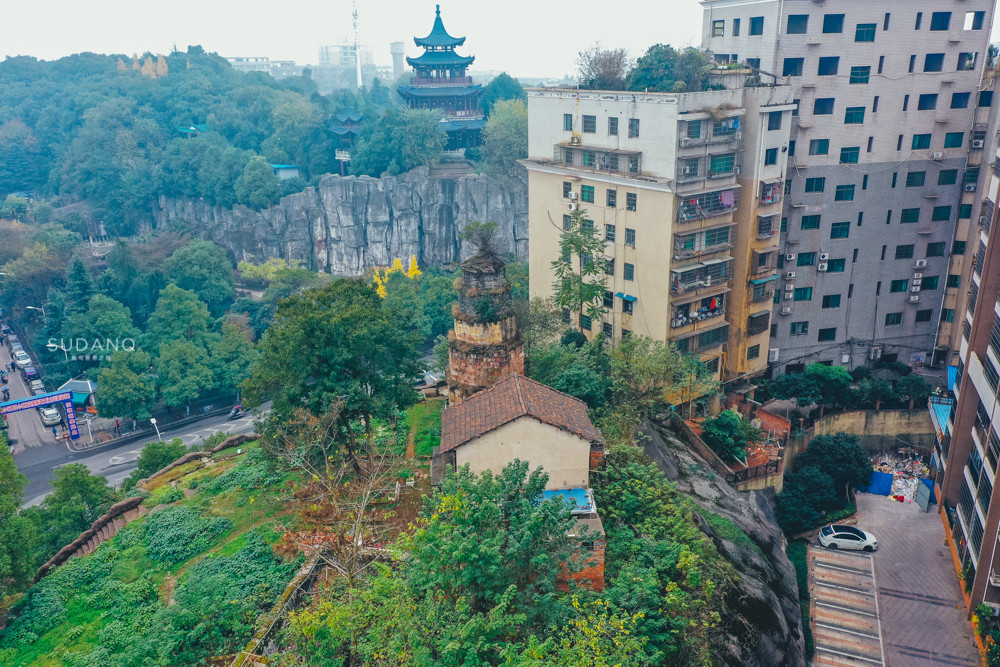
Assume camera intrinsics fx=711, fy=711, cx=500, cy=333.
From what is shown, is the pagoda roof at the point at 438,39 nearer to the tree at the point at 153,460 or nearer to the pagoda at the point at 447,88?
the pagoda at the point at 447,88

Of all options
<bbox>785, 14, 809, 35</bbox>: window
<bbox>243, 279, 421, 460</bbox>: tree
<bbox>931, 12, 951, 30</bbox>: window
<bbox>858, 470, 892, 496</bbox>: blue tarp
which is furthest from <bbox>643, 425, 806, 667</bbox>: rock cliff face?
<bbox>931, 12, 951, 30</bbox>: window

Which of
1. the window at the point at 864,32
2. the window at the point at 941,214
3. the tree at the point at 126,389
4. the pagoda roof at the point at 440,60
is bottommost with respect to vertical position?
the tree at the point at 126,389

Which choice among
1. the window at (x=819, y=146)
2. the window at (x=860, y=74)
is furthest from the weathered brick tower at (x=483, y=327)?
the window at (x=860, y=74)

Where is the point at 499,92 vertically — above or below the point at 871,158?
above

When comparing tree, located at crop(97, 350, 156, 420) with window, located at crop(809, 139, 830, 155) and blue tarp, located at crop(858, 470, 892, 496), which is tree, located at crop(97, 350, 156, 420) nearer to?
window, located at crop(809, 139, 830, 155)

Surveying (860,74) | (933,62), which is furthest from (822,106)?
(933,62)

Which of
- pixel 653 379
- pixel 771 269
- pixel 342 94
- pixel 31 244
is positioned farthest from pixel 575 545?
pixel 342 94

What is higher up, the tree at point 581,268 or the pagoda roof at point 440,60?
the pagoda roof at point 440,60

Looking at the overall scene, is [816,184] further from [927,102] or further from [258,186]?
[258,186]
